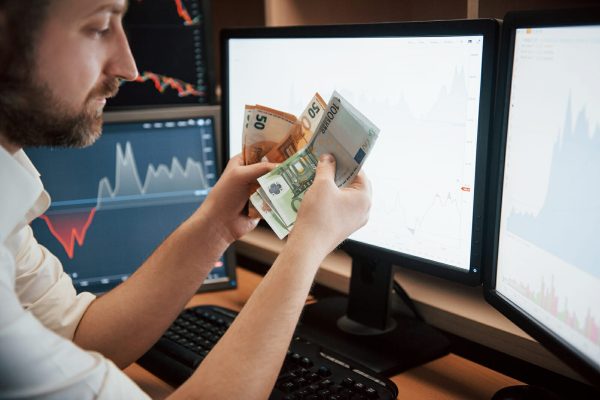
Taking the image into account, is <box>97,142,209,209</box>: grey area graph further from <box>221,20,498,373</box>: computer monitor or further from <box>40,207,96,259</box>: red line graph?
<box>221,20,498,373</box>: computer monitor

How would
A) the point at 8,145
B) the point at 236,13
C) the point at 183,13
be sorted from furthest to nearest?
the point at 236,13
the point at 183,13
the point at 8,145

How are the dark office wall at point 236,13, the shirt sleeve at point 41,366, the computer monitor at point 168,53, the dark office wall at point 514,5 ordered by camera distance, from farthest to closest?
the dark office wall at point 236,13
the computer monitor at point 168,53
the dark office wall at point 514,5
the shirt sleeve at point 41,366

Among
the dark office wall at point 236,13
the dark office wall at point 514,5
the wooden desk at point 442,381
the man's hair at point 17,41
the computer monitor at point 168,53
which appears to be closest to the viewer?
the man's hair at point 17,41

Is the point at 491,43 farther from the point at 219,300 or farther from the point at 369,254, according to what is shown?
the point at 219,300

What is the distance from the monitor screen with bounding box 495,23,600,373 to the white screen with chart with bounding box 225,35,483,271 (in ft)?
0.26

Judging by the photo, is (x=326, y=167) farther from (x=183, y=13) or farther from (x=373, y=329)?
(x=183, y=13)

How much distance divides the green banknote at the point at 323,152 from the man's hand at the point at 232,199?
0.07 metres

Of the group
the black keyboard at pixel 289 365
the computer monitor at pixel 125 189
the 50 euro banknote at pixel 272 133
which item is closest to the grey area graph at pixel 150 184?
the computer monitor at pixel 125 189

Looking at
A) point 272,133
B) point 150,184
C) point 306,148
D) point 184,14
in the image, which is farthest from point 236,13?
point 306,148

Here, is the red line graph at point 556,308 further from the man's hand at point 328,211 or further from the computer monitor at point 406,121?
the man's hand at point 328,211

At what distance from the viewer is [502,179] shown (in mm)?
1022

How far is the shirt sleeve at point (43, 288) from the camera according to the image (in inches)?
45.2

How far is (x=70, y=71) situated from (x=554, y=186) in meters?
0.66

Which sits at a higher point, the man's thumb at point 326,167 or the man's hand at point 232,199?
the man's thumb at point 326,167
